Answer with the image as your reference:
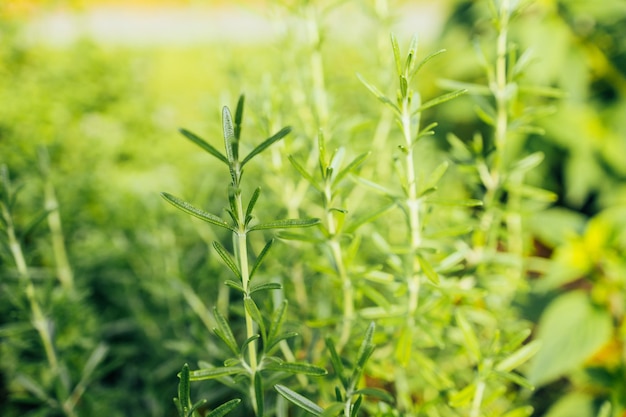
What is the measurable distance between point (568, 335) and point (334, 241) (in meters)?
0.63

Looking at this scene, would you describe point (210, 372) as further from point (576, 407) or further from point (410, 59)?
point (576, 407)

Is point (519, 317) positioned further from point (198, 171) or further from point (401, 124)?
point (198, 171)

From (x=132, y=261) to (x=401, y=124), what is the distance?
3.00ft

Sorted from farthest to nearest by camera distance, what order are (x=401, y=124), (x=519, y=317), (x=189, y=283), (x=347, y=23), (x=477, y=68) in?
1. (x=477, y=68)
2. (x=347, y=23)
3. (x=519, y=317)
4. (x=189, y=283)
5. (x=401, y=124)

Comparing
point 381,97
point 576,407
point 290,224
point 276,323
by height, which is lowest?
point 576,407

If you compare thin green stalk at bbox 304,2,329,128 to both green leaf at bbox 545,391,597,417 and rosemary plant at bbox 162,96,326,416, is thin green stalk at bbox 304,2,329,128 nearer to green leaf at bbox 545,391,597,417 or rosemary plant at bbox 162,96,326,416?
rosemary plant at bbox 162,96,326,416

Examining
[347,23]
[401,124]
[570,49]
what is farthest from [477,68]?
[401,124]

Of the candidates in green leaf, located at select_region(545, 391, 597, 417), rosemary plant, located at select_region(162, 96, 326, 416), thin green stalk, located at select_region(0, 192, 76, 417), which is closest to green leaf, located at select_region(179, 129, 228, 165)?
rosemary plant, located at select_region(162, 96, 326, 416)

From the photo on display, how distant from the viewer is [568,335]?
995 millimetres

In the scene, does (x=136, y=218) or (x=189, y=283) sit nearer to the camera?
(x=189, y=283)

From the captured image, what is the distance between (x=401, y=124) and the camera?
0.53m

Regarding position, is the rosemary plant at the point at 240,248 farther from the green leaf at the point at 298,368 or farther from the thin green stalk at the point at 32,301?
the thin green stalk at the point at 32,301

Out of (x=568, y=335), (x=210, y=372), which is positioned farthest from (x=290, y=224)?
(x=568, y=335)

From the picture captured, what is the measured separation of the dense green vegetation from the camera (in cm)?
59
